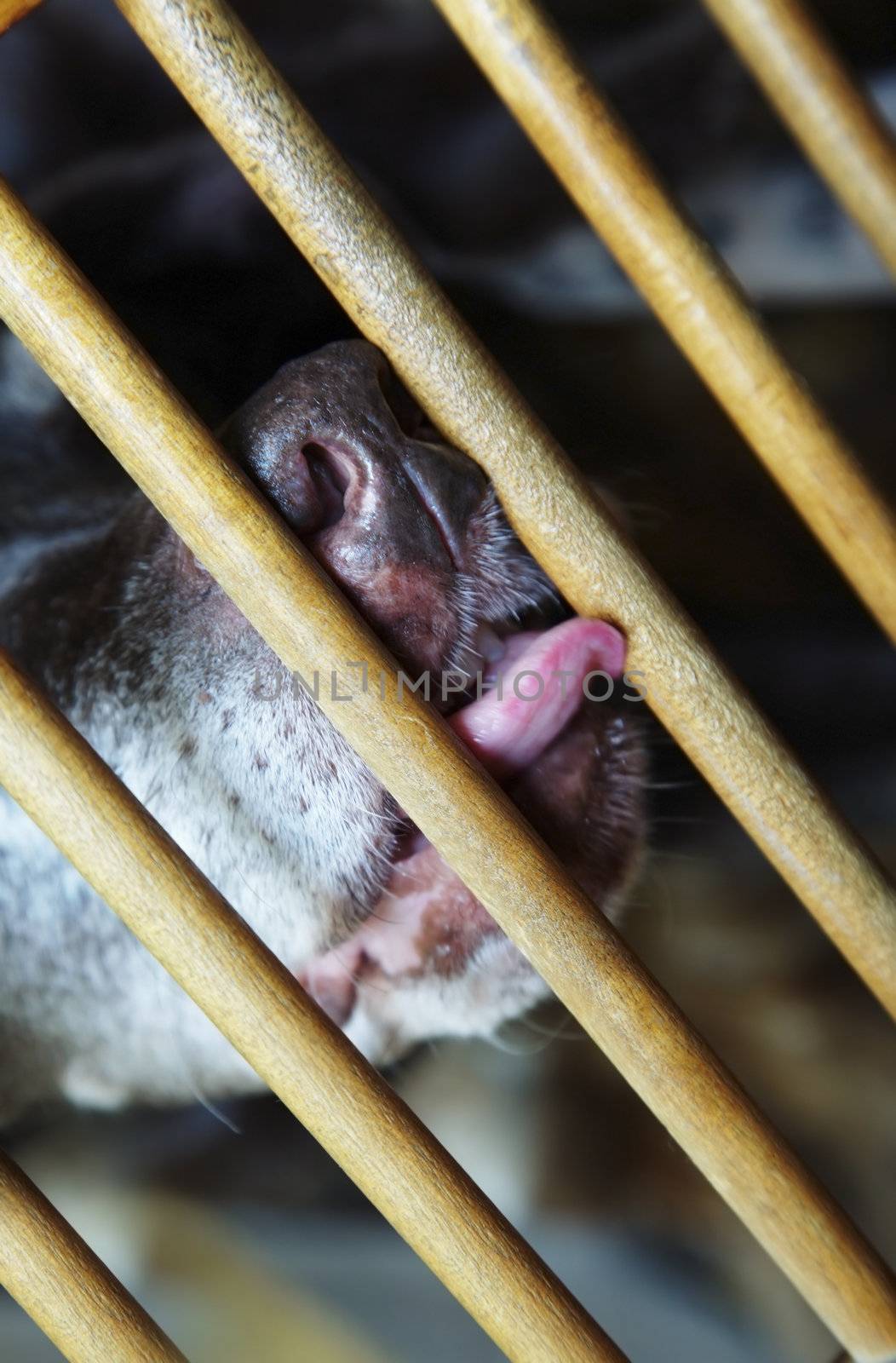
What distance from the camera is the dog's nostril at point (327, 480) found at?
455 millimetres

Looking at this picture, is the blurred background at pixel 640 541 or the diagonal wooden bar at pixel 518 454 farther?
the blurred background at pixel 640 541

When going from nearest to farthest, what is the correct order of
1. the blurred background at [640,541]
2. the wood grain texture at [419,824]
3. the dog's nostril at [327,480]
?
1. the wood grain texture at [419,824]
2. the dog's nostril at [327,480]
3. the blurred background at [640,541]

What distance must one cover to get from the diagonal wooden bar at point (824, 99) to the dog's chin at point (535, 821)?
0.24 metres

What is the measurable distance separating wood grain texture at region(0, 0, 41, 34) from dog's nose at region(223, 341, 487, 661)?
0.15 metres

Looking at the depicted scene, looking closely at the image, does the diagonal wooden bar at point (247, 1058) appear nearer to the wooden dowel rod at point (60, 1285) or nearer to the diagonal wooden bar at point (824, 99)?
the wooden dowel rod at point (60, 1285)

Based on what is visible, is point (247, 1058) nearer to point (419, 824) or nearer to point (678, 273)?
point (419, 824)

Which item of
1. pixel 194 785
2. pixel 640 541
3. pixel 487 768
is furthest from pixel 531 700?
pixel 640 541

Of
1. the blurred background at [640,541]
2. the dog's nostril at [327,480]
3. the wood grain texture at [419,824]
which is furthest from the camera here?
the blurred background at [640,541]

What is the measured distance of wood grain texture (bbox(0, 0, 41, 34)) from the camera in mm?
365

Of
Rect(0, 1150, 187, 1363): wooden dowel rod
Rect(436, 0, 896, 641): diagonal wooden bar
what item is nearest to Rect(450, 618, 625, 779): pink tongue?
Rect(436, 0, 896, 641): diagonal wooden bar

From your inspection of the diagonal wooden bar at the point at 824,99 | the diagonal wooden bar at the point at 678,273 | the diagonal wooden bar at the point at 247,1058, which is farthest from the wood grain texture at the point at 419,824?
the diagonal wooden bar at the point at 824,99

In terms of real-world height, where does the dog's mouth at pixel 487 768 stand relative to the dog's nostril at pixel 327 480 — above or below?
below

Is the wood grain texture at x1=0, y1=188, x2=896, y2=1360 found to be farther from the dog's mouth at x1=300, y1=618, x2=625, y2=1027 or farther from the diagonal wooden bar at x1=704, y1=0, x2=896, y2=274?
the diagonal wooden bar at x1=704, y1=0, x2=896, y2=274

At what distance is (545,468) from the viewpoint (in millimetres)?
397
